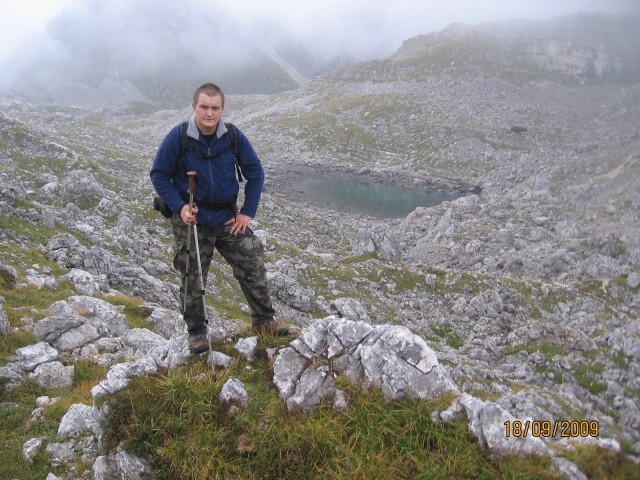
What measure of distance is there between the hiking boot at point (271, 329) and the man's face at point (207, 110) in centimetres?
441

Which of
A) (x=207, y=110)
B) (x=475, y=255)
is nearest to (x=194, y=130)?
(x=207, y=110)

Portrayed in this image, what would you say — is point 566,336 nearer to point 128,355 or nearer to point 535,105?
point 128,355

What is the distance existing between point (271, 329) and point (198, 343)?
1.58 meters

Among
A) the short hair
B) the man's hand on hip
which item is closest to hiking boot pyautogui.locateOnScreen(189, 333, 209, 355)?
the man's hand on hip

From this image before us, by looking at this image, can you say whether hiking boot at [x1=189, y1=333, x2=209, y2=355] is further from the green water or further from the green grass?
the green water

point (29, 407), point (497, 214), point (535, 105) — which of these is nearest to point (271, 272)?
point (29, 407)

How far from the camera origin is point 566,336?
1049 inches

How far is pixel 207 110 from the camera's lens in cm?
788

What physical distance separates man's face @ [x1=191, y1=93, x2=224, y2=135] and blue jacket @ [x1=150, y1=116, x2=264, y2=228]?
0.17 meters

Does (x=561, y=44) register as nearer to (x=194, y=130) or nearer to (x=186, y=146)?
(x=194, y=130)

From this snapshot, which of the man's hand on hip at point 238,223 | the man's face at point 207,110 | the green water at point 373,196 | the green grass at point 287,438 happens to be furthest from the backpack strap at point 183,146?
the green water at point 373,196
